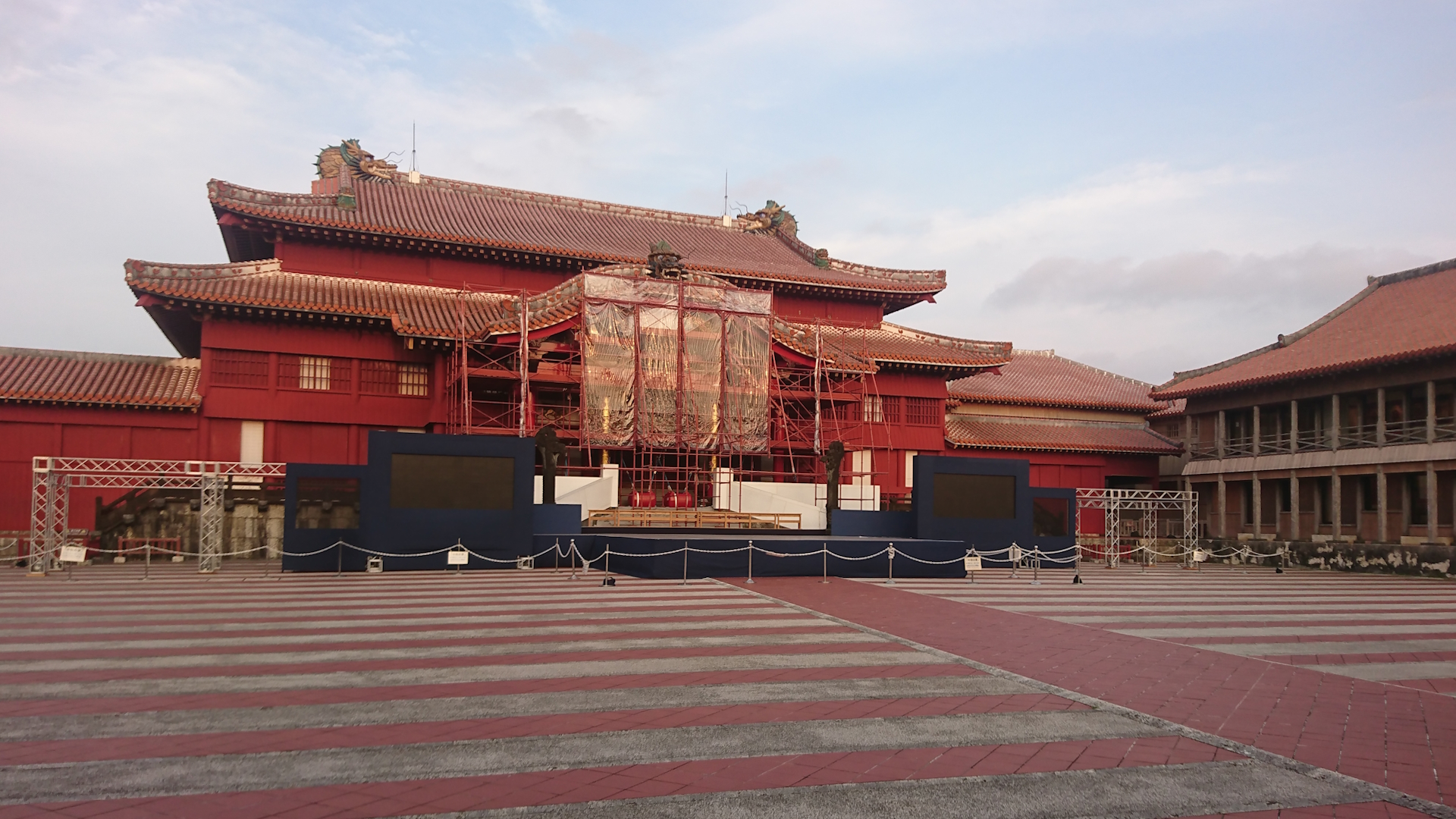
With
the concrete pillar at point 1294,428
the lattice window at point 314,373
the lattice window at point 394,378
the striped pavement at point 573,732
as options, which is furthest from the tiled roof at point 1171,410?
the striped pavement at point 573,732

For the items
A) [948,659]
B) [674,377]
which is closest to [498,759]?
[948,659]

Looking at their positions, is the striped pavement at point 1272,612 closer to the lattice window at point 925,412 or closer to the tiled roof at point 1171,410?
the lattice window at point 925,412

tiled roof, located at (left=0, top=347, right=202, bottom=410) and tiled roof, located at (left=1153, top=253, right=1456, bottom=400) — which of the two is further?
tiled roof, located at (left=1153, top=253, right=1456, bottom=400)

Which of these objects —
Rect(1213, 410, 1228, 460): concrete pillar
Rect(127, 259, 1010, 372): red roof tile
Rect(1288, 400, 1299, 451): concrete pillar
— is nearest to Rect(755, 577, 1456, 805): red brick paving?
Rect(127, 259, 1010, 372): red roof tile

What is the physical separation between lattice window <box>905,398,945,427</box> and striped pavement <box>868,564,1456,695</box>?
12.6 metres

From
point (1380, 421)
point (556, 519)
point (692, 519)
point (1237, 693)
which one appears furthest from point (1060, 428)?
point (1237, 693)

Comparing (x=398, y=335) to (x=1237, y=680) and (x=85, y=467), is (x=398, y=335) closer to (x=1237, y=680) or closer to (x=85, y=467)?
(x=85, y=467)

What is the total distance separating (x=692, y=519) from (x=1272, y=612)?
16.0 meters

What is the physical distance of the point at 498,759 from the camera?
6.65m

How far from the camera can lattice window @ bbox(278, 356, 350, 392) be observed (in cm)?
3159

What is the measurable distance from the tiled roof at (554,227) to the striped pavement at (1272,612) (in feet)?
59.3

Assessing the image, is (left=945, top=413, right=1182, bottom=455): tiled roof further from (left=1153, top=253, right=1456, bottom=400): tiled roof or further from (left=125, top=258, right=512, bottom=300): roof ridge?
(left=125, top=258, right=512, bottom=300): roof ridge

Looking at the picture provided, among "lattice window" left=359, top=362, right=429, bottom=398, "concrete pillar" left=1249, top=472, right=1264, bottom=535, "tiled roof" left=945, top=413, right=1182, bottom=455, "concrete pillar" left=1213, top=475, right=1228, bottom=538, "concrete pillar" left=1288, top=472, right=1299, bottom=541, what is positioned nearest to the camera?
"lattice window" left=359, top=362, right=429, bottom=398

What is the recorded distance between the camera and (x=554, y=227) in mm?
40031
